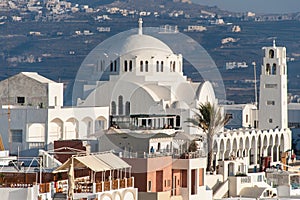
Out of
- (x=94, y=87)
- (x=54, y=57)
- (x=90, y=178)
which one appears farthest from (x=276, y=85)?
(x=54, y=57)

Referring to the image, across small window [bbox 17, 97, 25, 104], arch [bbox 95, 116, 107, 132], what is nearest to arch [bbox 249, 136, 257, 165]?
arch [bbox 95, 116, 107, 132]

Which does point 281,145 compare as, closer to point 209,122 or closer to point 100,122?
point 100,122

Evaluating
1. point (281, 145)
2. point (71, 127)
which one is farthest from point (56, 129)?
point (281, 145)

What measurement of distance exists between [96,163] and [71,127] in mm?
19342

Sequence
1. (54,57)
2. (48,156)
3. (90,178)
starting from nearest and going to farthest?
(90,178), (48,156), (54,57)

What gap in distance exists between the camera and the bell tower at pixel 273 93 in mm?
75250

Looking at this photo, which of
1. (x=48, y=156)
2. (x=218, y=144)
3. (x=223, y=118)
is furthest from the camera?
(x=218, y=144)

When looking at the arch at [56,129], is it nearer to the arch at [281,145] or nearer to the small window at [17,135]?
the small window at [17,135]

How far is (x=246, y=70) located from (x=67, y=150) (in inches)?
5137

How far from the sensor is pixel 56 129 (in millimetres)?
57562

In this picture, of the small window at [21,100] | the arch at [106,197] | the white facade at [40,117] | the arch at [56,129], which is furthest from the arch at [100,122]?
the arch at [106,197]

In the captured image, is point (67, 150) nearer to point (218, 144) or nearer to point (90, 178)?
point (90, 178)

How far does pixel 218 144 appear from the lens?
6325 cm

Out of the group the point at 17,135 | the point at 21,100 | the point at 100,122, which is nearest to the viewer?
the point at 17,135
